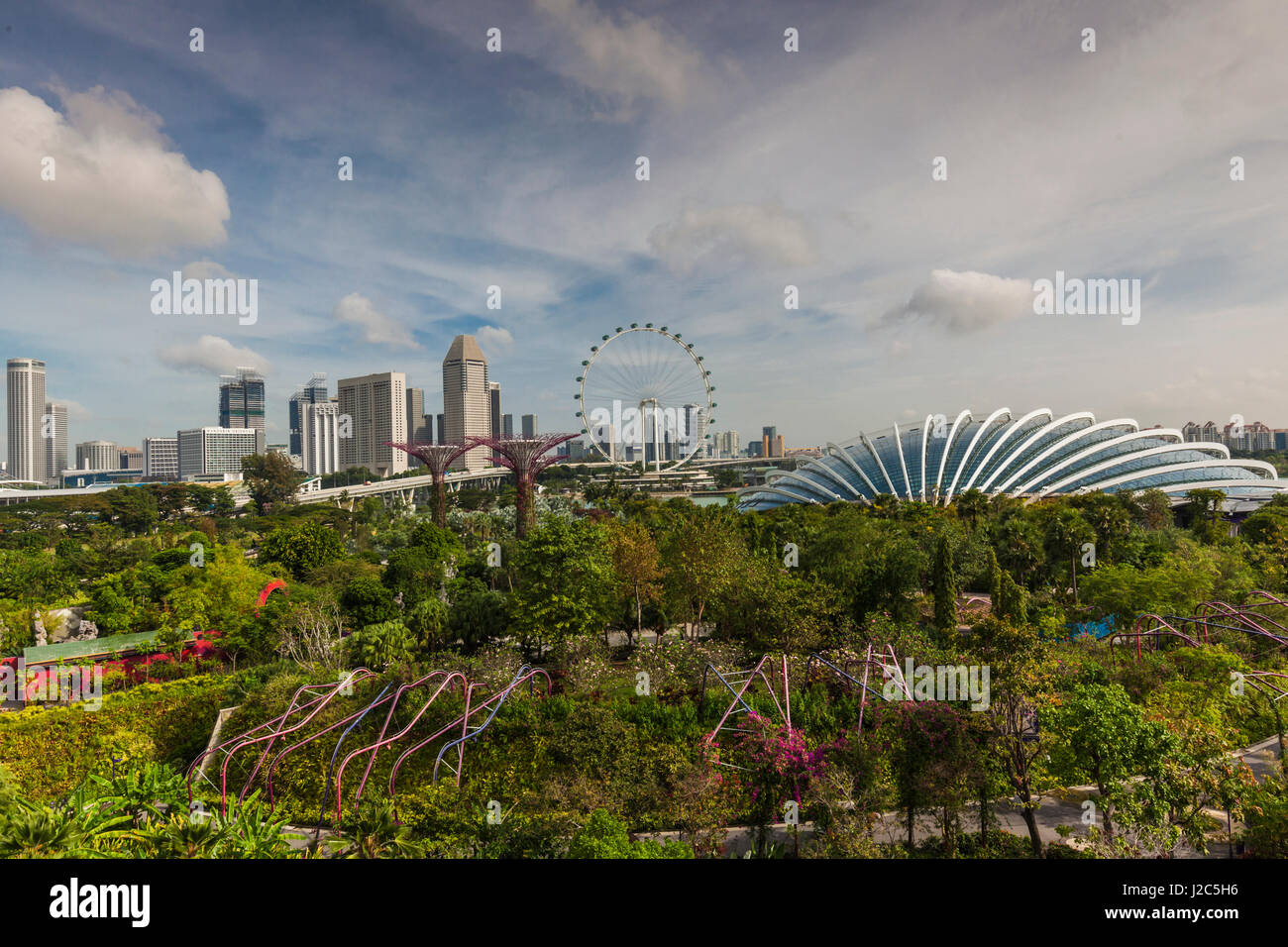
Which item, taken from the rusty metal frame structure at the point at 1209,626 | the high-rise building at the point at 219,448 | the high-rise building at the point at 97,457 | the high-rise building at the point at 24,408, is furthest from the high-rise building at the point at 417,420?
the rusty metal frame structure at the point at 1209,626

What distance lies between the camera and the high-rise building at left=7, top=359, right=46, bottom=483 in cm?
8650

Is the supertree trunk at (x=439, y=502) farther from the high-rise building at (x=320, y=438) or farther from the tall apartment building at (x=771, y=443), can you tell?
the tall apartment building at (x=771, y=443)

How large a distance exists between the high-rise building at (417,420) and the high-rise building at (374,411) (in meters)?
7.03

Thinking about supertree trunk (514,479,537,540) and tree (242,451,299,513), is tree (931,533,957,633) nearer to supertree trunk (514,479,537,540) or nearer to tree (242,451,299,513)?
supertree trunk (514,479,537,540)

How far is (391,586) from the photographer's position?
23375 millimetres

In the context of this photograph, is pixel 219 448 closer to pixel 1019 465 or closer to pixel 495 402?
pixel 495 402

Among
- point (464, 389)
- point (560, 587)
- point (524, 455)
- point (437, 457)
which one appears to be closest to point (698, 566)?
point (560, 587)

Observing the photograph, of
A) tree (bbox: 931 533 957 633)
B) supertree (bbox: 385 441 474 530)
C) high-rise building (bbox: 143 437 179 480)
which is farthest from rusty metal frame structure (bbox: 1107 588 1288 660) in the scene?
high-rise building (bbox: 143 437 179 480)

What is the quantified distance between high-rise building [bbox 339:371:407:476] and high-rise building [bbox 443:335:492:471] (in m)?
8.64

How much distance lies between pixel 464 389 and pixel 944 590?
10862 centimetres

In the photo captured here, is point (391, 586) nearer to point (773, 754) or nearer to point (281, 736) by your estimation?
point (281, 736)
